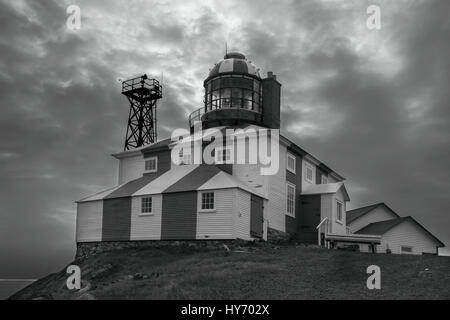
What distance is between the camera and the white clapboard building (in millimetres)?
32500

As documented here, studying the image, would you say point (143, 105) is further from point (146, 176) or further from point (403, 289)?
point (403, 289)

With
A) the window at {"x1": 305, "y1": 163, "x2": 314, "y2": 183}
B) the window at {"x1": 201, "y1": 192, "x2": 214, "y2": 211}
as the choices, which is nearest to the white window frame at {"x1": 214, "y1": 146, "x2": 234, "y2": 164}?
the window at {"x1": 201, "y1": 192, "x2": 214, "y2": 211}

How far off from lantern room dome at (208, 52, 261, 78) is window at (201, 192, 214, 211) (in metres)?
10.8

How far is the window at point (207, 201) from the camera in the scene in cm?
3253

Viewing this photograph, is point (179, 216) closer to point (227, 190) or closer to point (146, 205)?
point (146, 205)

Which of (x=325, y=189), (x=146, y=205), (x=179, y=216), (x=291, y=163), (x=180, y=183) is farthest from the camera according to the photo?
(x=325, y=189)

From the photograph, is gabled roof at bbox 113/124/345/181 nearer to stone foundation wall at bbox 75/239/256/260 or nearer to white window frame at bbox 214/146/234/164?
white window frame at bbox 214/146/234/164

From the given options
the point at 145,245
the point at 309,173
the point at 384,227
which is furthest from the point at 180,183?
the point at 384,227

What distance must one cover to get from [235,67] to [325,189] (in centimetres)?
1013

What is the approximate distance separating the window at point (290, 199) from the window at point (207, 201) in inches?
247

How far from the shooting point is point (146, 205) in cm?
3516

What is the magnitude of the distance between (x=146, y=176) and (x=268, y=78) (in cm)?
1061

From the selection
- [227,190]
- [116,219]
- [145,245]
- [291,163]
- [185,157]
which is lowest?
[145,245]

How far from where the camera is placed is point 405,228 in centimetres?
3925
